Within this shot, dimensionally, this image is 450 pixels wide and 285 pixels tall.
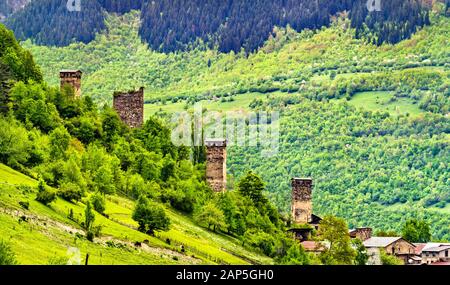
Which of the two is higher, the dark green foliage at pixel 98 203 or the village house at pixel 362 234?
the dark green foliage at pixel 98 203

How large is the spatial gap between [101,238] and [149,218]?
11042 millimetres

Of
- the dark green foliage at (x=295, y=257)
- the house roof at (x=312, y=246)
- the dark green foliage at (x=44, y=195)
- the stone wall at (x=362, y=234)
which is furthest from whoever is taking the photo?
the stone wall at (x=362, y=234)

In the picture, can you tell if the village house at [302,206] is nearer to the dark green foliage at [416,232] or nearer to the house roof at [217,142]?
the house roof at [217,142]

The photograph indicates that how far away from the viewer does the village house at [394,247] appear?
407 ft

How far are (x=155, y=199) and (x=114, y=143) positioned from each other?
30.9 ft

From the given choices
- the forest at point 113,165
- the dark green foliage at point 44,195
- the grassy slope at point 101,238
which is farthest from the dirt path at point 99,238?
the forest at point 113,165

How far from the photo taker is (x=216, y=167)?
130375 millimetres

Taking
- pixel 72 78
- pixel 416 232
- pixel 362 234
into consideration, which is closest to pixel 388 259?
pixel 362 234

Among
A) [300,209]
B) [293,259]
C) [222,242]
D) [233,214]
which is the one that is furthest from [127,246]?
[300,209]

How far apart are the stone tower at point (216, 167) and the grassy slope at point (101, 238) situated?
15.5 m

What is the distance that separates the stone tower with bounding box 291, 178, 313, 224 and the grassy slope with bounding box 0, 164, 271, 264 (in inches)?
1055
